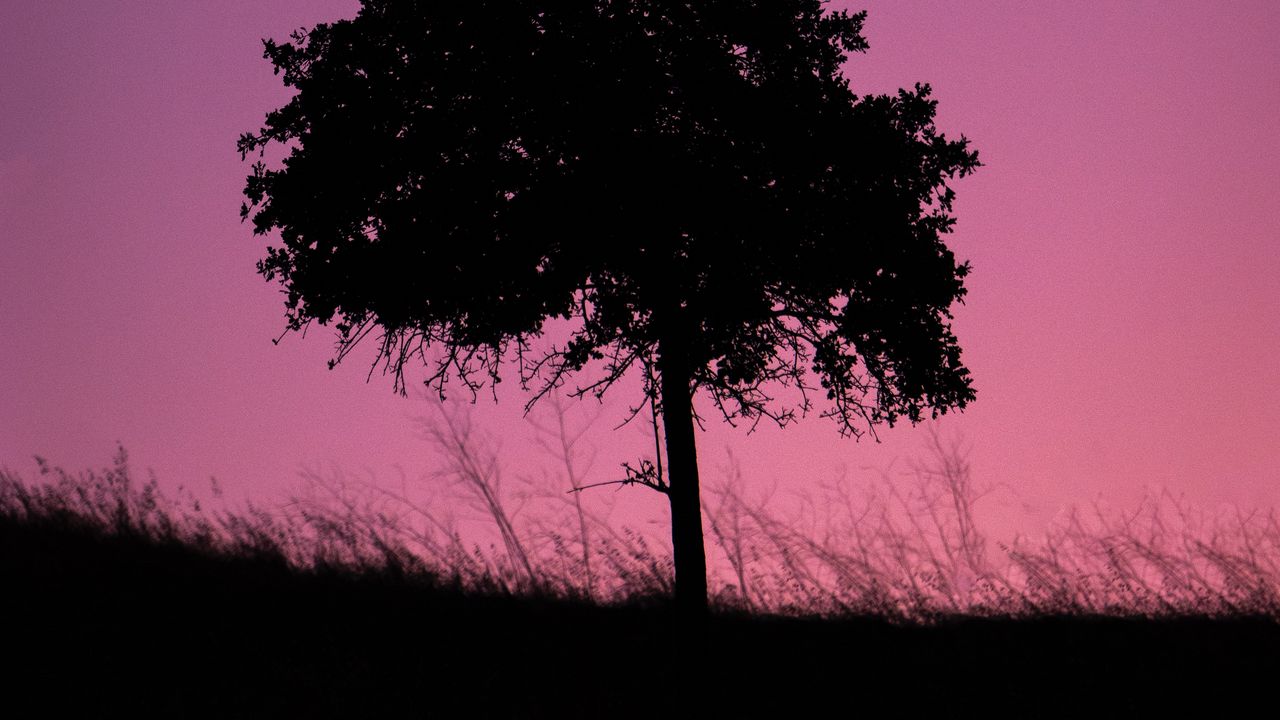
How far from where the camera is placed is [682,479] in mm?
10336

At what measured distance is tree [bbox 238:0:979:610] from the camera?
1019 cm

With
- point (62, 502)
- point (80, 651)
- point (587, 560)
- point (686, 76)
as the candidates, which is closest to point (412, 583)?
point (587, 560)

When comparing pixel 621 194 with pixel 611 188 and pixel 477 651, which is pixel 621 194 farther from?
pixel 477 651

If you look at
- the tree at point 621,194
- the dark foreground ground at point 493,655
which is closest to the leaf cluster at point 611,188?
the tree at point 621,194

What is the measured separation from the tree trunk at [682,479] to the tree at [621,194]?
0.07 ft

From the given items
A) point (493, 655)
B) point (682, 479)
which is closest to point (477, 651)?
point (493, 655)

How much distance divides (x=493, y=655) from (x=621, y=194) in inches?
199

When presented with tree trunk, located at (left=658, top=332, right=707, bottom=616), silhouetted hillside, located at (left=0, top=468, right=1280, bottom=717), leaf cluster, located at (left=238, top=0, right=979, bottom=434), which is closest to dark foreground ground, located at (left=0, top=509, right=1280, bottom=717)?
silhouetted hillside, located at (left=0, top=468, right=1280, bottom=717)

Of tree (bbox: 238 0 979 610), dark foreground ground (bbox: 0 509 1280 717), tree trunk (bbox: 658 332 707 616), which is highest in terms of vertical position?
tree (bbox: 238 0 979 610)

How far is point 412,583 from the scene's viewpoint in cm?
1298

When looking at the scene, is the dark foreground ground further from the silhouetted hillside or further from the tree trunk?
the tree trunk

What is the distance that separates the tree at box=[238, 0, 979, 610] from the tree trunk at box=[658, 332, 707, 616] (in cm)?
2

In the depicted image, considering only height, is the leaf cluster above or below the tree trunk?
above

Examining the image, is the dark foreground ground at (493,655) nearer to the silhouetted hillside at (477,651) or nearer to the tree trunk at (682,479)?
the silhouetted hillside at (477,651)
